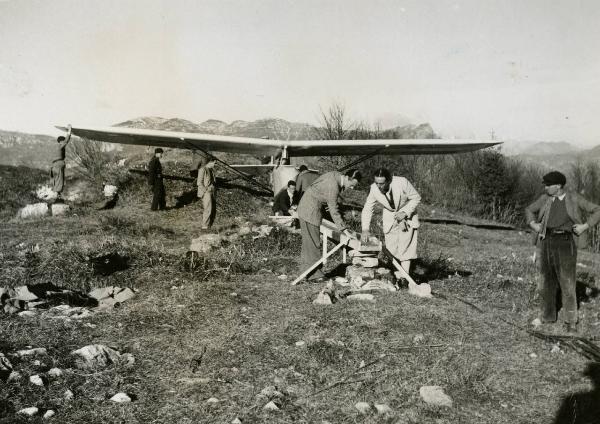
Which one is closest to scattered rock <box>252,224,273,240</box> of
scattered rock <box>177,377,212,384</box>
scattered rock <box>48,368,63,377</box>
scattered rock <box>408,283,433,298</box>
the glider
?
the glider

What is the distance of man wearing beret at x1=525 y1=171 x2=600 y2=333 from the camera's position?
5.48 m

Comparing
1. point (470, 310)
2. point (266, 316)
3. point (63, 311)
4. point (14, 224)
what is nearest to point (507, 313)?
point (470, 310)

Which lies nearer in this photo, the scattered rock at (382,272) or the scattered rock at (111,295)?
the scattered rock at (111,295)

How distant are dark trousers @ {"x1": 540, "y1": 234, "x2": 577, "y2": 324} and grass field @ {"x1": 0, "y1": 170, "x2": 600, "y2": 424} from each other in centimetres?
29

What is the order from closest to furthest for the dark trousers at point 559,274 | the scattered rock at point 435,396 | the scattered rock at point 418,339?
the scattered rock at point 435,396
the scattered rock at point 418,339
the dark trousers at point 559,274

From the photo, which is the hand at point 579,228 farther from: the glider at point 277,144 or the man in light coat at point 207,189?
the man in light coat at point 207,189

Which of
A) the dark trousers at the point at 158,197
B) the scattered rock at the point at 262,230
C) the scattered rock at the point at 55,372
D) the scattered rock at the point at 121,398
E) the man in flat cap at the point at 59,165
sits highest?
the man in flat cap at the point at 59,165

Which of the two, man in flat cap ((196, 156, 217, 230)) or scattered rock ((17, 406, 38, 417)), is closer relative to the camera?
scattered rock ((17, 406, 38, 417))

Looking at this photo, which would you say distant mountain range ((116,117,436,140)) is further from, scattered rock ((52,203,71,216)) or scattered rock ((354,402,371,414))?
scattered rock ((354,402,371,414))

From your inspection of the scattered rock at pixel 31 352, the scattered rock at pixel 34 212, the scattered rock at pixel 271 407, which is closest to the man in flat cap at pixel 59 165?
the scattered rock at pixel 34 212

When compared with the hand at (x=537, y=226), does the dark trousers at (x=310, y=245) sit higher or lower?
lower

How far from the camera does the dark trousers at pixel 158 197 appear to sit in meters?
13.3

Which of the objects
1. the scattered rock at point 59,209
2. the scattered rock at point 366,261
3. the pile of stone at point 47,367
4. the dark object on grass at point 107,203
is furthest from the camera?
the dark object on grass at point 107,203

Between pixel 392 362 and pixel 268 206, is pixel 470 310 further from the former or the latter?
pixel 268 206
